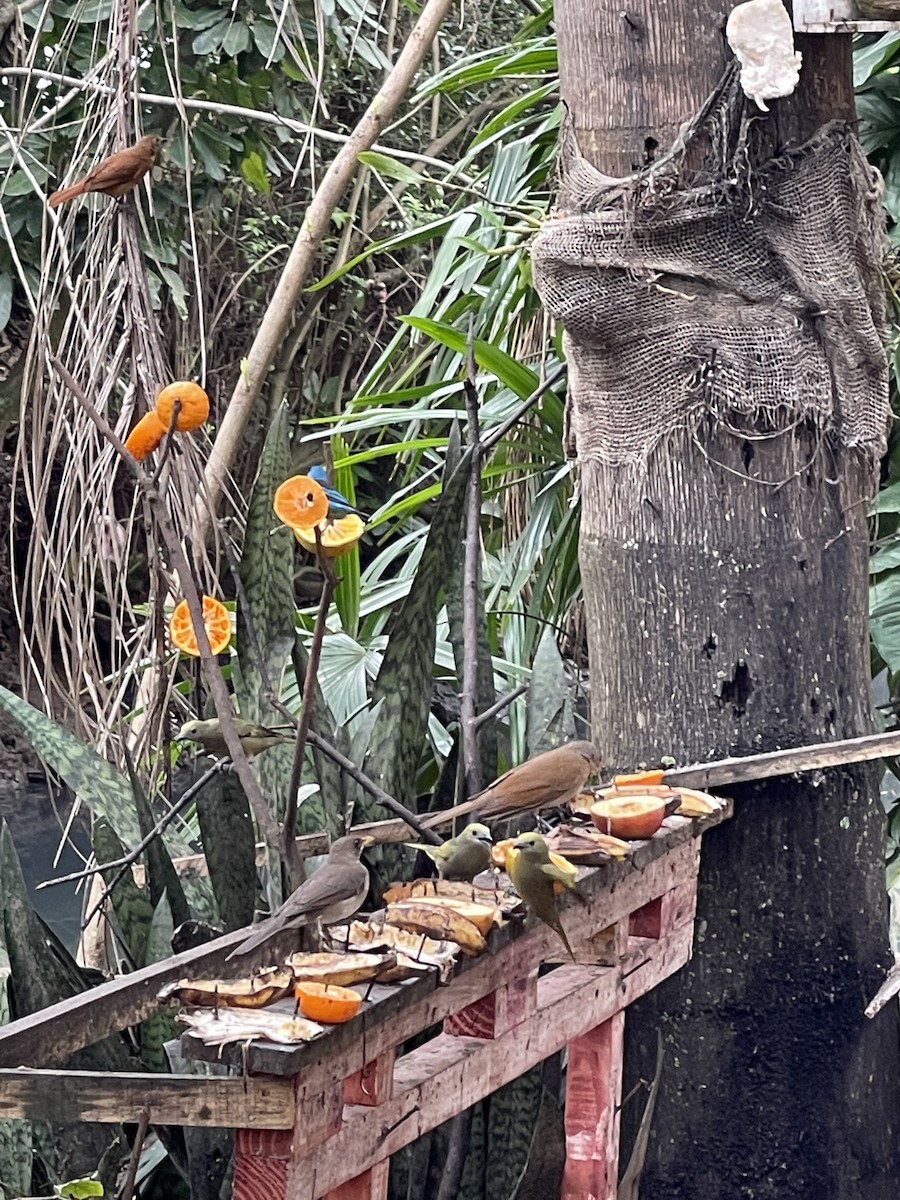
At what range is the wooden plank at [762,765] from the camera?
1.61 metres

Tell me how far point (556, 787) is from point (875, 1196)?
68 cm

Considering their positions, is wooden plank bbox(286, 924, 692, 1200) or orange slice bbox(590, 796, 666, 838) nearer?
wooden plank bbox(286, 924, 692, 1200)

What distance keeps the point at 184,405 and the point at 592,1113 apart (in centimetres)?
74

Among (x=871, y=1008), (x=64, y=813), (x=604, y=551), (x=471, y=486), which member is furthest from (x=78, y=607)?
(x=64, y=813)

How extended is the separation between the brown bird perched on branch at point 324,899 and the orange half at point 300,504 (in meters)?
0.26

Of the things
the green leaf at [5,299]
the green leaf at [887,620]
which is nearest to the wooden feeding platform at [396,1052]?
the green leaf at [887,620]

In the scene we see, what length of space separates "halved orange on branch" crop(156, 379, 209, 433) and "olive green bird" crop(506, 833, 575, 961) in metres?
0.39

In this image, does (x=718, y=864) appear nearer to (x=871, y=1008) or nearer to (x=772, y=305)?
(x=871, y=1008)

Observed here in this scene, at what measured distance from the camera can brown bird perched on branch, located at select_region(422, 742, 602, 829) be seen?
4.56ft

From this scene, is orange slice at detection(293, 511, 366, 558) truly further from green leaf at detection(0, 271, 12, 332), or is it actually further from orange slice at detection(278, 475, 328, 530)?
green leaf at detection(0, 271, 12, 332)

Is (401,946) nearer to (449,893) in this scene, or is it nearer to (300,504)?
(449,893)

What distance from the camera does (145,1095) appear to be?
0.94 m

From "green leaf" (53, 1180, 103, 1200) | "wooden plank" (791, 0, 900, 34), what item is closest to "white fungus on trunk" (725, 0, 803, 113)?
"wooden plank" (791, 0, 900, 34)

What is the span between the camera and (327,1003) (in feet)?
3.16
